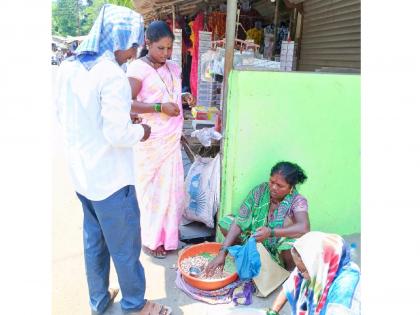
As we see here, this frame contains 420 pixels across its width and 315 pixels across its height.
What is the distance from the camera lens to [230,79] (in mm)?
2887

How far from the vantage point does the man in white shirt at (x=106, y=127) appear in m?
1.95

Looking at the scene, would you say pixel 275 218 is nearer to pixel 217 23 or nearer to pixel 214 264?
pixel 214 264

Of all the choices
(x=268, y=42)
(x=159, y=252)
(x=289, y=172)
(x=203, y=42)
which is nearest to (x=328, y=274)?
(x=289, y=172)

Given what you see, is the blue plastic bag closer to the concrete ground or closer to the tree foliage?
the concrete ground

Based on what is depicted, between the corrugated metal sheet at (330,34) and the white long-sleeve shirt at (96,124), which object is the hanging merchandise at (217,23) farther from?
the white long-sleeve shirt at (96,124)

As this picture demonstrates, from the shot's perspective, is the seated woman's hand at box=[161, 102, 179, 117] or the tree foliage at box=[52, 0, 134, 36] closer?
the seated woman's hand at box=[161, 102, 179, 117]

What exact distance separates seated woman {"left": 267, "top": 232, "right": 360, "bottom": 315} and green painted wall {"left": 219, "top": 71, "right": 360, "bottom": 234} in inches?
49.5

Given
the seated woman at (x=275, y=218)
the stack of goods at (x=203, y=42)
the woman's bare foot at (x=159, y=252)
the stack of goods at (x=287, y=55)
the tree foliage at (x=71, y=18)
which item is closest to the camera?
the seated woman at (x=275, y=218)

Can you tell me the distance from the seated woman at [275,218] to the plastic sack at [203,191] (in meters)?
0.34

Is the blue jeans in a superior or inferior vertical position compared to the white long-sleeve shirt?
inferior

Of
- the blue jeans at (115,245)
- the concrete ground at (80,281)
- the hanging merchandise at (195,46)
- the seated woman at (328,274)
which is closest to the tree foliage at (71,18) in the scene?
the hanging merchandise at (195,46)

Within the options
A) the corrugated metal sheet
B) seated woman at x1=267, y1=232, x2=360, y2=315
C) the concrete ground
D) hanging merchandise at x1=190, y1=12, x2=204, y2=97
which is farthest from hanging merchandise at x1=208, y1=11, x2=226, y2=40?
seated woman at x1=267, y1=232, x2=360, y2=315

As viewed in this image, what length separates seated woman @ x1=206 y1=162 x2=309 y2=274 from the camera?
2721 mm
